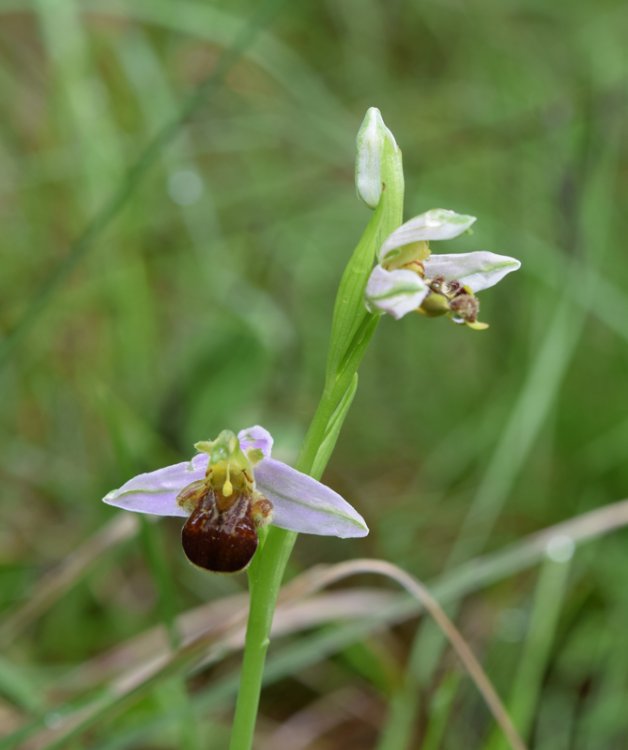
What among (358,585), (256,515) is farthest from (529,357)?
(256,515)

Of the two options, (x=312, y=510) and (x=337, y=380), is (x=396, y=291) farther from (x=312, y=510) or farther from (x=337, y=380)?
(x=312, y=510)

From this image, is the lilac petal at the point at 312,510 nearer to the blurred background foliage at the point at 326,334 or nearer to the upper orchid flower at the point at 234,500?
the upper orchid flower at the point at 234,500

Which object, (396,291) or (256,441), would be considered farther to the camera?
(256,441)

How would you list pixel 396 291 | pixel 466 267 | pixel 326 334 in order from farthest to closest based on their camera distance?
pixel 326 334, pixel 466 267, pixel 396 291

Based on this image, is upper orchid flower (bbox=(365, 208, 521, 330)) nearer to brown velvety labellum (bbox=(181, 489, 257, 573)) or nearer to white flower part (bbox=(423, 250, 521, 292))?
white flower part (bbox=(423, 250, 521, 292))

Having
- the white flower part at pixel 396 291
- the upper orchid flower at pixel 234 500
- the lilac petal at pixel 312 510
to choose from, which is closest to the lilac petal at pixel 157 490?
the upper orchid flower at pixel 234 500

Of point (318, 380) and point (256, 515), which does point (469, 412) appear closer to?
point (318, 380)

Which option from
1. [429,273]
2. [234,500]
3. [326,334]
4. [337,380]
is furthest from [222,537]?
[326,334]
